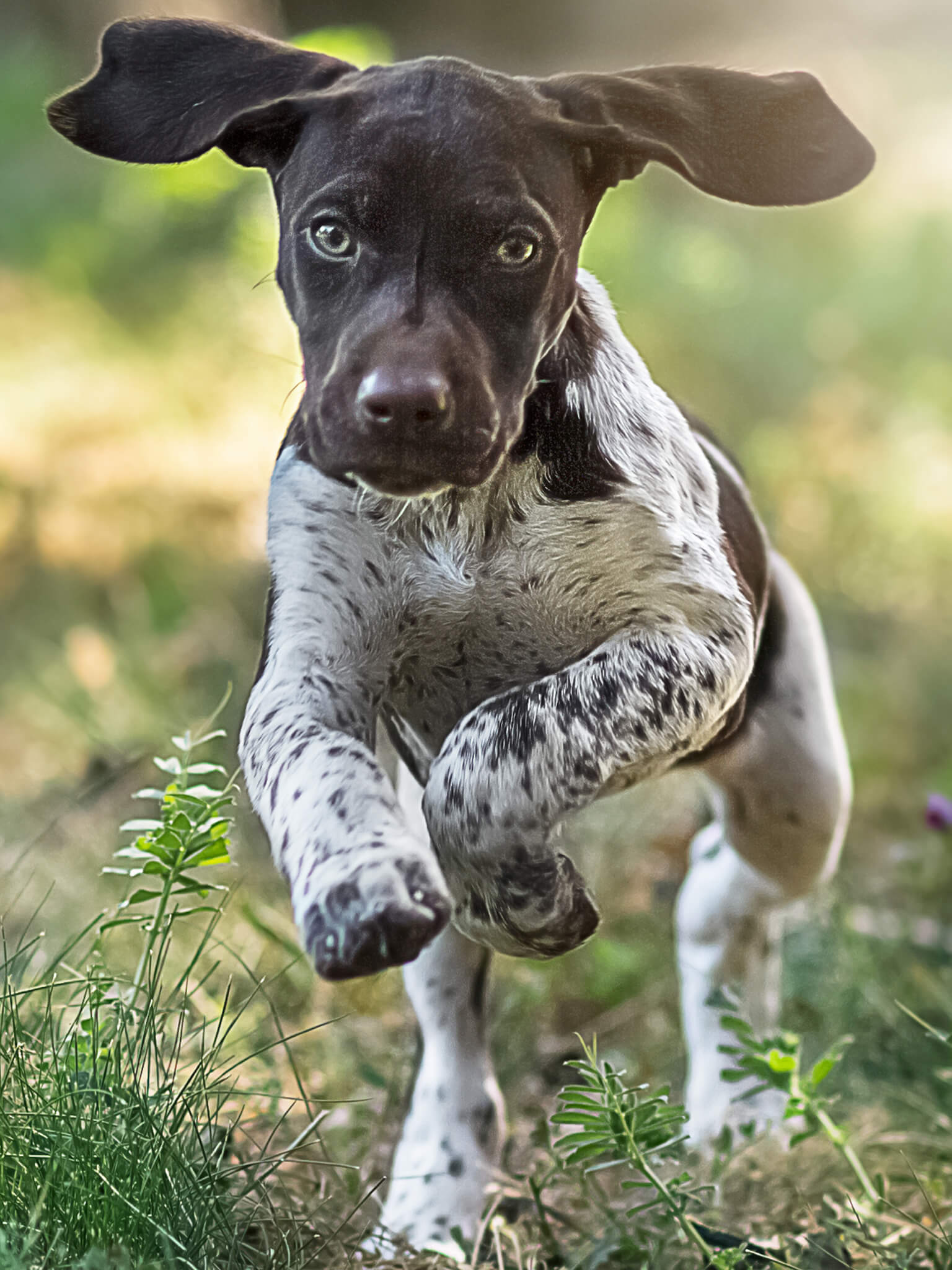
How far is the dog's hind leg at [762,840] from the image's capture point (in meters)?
3.11

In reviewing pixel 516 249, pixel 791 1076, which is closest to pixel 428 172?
pixel 516 249

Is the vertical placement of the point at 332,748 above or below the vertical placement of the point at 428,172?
below

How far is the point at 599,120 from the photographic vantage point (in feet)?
7.01

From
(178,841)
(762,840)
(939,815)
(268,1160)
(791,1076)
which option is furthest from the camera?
(939,815)

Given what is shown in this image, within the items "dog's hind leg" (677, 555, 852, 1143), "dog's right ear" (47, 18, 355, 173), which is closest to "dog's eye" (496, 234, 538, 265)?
"dog's right ear" (47, 18, 355, 173)

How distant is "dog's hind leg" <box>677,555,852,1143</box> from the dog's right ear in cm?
147

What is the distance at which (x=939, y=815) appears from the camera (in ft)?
12.9

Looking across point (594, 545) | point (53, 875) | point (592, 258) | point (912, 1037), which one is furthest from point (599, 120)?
point (592, 258)

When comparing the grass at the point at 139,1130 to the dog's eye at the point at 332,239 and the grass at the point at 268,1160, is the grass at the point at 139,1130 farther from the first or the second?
the dog's eye at the point at 332,239

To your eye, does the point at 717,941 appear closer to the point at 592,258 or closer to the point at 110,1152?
the point at 110,1152

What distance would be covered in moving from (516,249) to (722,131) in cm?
43

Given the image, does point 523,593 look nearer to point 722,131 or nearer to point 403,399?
point 403,399

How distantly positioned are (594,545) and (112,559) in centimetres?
573

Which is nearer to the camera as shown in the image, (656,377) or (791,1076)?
(791,1076)
